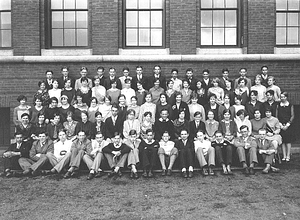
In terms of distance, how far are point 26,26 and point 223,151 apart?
7.19m

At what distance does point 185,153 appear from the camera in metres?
8.05

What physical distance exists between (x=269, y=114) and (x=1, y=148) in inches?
321

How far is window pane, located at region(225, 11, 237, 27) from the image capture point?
11.3m

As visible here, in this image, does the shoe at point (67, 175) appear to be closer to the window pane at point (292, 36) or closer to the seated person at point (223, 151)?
the seated person at point (223, 151)

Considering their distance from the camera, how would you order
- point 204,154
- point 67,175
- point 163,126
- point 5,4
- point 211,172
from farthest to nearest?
1. point 5,4
2. point 163,126
3. point 204,154
4. point 211,172
5. point 67,175

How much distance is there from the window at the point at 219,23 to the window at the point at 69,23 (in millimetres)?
3797

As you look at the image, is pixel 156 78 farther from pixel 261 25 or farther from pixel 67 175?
pixel 261 25

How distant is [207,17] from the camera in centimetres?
1130

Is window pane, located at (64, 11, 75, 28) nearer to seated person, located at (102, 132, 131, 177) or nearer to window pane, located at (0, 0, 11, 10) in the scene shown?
window pane, located at (0, 0, 11, 10)

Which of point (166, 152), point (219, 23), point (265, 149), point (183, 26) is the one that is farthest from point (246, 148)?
point (219, 23)

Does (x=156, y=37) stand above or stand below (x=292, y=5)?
below

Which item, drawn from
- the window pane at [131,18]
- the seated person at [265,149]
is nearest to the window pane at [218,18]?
the window pane at [131,18]

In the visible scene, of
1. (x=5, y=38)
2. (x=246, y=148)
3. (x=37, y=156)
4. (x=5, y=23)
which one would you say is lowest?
(x=37, y=156)

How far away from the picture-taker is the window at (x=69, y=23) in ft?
37.0
